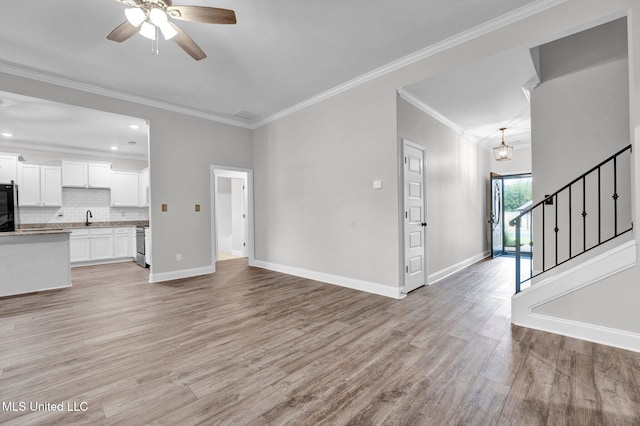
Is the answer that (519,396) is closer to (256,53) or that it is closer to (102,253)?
(256,53)

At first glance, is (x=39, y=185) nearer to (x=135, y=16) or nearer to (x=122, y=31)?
(x=122, y=31)

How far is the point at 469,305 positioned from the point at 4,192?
8.43m

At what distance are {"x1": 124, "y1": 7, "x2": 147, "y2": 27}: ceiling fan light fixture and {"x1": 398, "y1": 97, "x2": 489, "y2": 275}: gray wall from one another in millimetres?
2972

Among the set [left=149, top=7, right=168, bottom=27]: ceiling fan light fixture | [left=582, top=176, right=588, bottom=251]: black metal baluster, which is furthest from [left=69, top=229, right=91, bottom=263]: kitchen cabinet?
[left=582, top=176, right=588, bottom=251]: black metal baluster

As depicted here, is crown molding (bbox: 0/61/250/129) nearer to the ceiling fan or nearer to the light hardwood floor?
the ceiling fan

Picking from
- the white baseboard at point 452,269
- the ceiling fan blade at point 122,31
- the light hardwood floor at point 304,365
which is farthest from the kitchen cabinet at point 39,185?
the white baseboard at point 452,269

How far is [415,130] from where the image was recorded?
13.7ft

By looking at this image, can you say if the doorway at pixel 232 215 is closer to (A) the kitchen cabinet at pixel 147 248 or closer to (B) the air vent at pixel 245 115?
(B) the air vent at pixel 245 115

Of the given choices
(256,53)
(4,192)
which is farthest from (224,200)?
(256,53)

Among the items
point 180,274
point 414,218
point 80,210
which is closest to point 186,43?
point 414,218

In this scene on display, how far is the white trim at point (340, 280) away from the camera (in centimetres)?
379

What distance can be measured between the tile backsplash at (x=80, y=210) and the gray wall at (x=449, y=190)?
766 cm

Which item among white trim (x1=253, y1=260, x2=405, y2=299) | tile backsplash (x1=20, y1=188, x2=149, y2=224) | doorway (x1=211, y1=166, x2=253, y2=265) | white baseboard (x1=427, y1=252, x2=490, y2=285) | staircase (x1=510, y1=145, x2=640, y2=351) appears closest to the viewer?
staircase (x1=510, y1=145, x2=640, y2=351)

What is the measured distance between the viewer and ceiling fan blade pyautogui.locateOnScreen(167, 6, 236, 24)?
224cm
